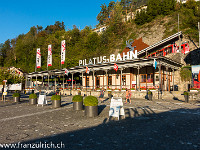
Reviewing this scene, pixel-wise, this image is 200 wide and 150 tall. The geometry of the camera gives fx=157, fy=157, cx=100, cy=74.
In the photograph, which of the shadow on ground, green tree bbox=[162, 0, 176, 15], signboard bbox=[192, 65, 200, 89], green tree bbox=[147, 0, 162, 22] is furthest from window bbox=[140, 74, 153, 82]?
green tree bbox=[162, 0, 176, 15]

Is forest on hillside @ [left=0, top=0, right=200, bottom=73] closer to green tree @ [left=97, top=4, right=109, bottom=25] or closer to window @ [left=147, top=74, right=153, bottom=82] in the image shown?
green tree @ [left=97, top=4, right=109, bottom=25]

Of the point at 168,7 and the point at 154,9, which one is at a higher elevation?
the point at 154,9

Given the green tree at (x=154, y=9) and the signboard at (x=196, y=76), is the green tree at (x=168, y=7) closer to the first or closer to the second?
the green tree at (x=154, y=9)

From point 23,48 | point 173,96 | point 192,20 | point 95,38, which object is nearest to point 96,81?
point 173,96

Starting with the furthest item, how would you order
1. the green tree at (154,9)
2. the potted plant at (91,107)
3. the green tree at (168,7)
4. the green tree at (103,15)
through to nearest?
the green tree at (103,15)
the green tree at (154,9)
the green tree at (168,7)
the potted plant at (91,107)

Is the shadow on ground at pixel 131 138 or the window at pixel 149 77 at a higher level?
the window at pixel 149 77

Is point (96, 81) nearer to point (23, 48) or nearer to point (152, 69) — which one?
point (152, 69)

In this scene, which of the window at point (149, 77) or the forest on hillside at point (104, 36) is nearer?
the window at point (149, 77)

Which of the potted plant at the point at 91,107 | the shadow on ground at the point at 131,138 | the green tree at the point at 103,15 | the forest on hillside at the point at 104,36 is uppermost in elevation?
the green tree at the point at 103,15

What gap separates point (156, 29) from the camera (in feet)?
175

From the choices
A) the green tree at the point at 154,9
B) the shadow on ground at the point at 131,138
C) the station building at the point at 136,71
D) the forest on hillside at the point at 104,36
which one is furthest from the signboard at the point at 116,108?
the green tree at the point at 154,9

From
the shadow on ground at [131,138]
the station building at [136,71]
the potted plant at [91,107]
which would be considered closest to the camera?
the shadow on ground at [131,138]

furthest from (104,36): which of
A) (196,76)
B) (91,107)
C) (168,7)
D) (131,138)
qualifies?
(131,138)

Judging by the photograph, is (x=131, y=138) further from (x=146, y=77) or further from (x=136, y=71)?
(x=136, y=71)
